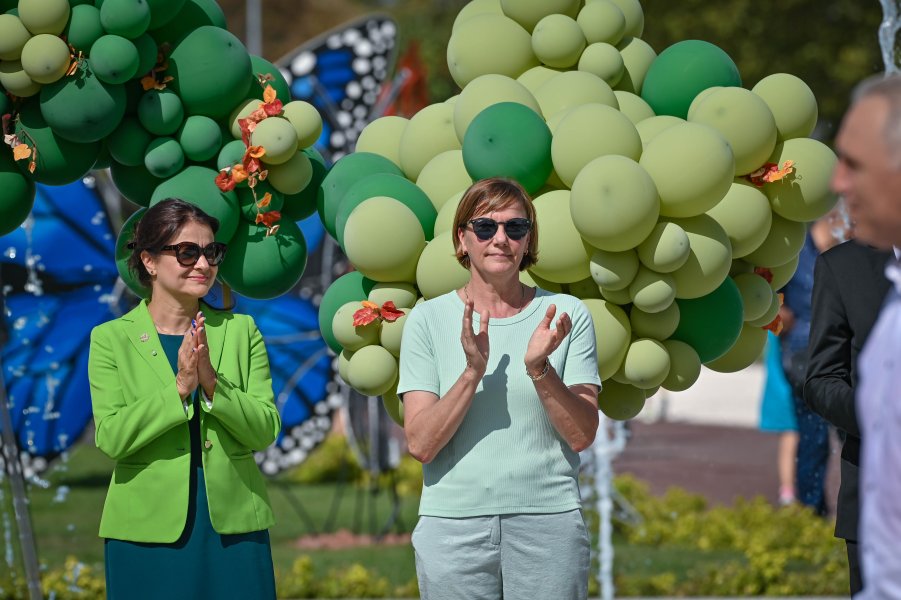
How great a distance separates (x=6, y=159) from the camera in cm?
359

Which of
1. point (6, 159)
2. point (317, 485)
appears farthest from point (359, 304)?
point (317, 485)

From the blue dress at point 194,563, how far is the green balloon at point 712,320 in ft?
4.04

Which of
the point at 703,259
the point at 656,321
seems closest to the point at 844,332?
the point at 703,259

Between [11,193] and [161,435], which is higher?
[11,193]

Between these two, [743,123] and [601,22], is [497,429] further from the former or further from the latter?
[601,22]

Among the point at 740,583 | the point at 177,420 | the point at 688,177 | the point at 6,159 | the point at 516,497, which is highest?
the point at 6,159

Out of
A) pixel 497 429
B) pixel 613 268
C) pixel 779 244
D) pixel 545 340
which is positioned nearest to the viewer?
Answer: pixel 545 340

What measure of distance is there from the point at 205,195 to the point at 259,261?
→ 24cm

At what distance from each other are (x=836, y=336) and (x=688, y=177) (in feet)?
1.78

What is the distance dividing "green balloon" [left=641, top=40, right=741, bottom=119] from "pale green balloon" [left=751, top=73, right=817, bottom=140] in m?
0.14

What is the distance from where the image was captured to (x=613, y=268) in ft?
10.5

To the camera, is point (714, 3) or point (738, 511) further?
point (714, 3)

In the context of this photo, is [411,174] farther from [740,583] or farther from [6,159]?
[740,583]

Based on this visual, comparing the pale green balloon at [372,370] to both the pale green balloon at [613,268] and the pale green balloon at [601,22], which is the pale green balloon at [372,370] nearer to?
the pale green balloon at [613,268]
